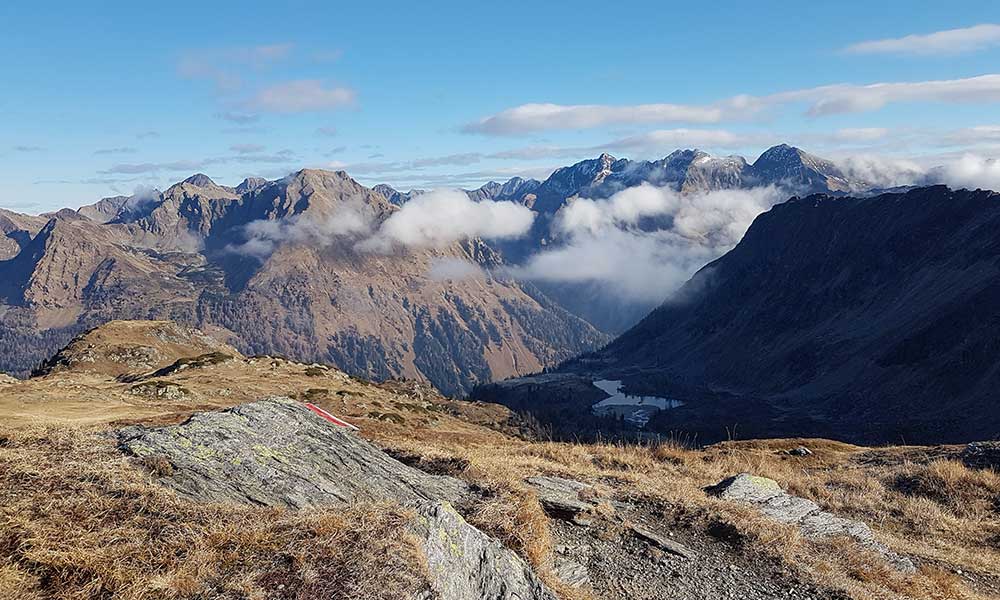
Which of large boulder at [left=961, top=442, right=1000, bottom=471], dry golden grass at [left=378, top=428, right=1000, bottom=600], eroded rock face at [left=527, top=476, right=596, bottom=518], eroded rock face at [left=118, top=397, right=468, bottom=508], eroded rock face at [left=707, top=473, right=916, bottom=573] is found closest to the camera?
eroded rock face at [left=118, top=397, right=468, bottom=508]

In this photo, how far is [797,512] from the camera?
66.9ft

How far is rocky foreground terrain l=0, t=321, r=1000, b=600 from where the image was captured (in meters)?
9.30

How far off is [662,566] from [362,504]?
25.5 ft

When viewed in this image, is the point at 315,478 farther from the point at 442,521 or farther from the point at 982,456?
the point at 982,456

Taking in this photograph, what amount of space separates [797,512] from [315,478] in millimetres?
16205

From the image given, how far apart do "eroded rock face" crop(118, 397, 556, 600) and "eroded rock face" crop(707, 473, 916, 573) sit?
1074cm

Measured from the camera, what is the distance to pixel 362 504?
12078mm

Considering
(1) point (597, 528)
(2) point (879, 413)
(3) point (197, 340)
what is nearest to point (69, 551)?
(1) point (597, 528)

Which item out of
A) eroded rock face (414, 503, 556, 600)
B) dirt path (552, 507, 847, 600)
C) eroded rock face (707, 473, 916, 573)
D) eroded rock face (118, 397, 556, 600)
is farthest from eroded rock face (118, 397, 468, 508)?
eroded rock face (707, 473, 916, 573)

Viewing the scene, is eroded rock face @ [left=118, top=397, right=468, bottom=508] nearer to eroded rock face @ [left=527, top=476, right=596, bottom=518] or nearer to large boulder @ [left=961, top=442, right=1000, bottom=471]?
eroded rock face @ [left=527, top=476, right=596, bottom=518]

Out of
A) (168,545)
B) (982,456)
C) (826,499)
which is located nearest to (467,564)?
(168,545)

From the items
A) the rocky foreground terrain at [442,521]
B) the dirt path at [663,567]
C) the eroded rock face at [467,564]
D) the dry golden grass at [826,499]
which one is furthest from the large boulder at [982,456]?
the eroded rock face at [467,564]

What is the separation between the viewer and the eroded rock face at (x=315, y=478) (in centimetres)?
1070

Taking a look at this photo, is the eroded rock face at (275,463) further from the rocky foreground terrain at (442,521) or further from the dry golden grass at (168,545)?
the dry golden grass at (168,545)
